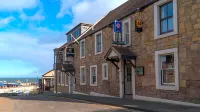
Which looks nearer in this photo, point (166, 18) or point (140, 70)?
point (166, 18)

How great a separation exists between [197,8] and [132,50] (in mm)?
6024

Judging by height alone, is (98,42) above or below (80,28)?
below

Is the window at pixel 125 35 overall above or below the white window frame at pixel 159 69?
above

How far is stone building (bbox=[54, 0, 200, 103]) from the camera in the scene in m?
13.6

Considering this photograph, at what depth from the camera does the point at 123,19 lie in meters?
19.7

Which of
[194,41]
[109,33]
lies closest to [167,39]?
[194,41]

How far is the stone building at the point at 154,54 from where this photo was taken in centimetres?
1356

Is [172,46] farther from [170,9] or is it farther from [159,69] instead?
[170,9]

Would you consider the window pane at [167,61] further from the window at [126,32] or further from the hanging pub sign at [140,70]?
the window at [126,32]

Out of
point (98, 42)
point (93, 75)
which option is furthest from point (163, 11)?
point (93, 75)

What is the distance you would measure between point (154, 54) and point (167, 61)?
3.22ft

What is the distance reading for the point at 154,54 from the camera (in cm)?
1611

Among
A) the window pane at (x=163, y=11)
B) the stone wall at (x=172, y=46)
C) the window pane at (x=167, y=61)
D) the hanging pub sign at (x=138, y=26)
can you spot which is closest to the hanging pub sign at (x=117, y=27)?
the stone wall at (x=172, y=46)

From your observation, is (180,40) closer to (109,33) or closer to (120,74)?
(120,74)
